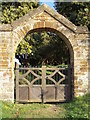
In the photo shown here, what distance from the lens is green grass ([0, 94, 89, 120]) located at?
6938mm

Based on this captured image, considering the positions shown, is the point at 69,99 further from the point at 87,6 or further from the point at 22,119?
the point at 87,6

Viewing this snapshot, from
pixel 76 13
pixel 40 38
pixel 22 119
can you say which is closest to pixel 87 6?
pixel 76 13

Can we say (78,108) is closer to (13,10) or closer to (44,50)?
(13,10)

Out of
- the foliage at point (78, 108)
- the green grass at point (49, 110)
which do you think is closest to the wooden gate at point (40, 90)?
the green grass at point (49, 110)

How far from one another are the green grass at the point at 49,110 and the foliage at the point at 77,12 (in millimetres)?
7366

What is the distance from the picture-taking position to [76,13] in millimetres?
14969

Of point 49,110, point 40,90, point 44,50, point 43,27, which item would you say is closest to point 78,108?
point 49,110

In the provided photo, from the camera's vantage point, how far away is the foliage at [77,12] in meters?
14.2

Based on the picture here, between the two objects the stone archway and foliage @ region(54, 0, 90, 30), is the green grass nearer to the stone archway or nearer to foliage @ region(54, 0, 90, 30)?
the stone archway

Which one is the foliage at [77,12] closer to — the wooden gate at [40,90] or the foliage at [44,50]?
the foliage at [44,50]

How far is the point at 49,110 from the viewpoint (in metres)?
7.75

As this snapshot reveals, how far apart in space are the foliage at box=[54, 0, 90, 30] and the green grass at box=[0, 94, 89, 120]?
737 centimetres

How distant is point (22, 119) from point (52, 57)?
1264 cm

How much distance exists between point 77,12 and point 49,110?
9.37 metres
